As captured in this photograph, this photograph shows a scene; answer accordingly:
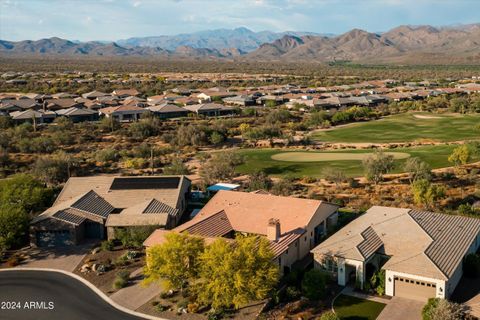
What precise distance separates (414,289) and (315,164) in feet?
116

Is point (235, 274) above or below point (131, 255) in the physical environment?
above

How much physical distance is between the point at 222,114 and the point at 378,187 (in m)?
68.0

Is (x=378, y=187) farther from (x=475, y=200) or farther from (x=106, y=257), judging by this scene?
(x=106, y=257)

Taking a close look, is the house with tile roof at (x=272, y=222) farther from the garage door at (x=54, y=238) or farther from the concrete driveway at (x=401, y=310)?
the garage door at (x=54, y=238)

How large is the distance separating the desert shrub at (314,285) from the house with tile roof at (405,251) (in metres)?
Answer: 2.03

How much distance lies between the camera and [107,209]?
40.2m

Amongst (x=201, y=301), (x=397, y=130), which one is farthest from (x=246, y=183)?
(x=397, y=130)

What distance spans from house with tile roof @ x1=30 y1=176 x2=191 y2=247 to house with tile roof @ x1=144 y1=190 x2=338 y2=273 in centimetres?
383

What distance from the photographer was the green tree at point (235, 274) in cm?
2567

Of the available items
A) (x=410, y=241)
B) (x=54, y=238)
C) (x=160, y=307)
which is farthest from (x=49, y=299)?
(x=410, y=241)

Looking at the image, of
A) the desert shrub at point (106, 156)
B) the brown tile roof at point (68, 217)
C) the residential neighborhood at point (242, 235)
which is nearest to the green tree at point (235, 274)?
the residential neighborhood at point (242, 235)

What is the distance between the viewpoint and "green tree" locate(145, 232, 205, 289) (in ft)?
91.1

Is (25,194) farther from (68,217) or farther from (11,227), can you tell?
(68,217)

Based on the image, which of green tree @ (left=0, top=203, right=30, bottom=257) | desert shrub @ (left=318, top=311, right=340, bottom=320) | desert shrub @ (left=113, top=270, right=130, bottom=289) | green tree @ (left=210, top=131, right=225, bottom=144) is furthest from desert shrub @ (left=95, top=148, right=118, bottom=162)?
desert shrub @ (left=318, top=311, right=340, bottom=320)
